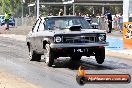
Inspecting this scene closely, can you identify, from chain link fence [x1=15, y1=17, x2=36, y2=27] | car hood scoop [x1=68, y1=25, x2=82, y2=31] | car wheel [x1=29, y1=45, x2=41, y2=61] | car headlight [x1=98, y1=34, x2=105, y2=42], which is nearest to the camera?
car headlight [x1=98, y1=34, x2=105, y2=42]

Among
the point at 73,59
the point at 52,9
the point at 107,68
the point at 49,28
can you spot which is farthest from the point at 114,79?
the point at 52,9

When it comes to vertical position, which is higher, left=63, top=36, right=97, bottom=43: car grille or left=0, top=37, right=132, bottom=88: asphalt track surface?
left=63, top=36, right=97, bottom=43: car grille

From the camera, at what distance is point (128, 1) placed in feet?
94.0

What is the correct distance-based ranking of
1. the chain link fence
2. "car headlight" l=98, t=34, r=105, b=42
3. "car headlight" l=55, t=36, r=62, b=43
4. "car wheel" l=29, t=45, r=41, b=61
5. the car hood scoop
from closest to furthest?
"car headlight" l=55, t=36, r=62, b=43, "car headlight" l=98, t=34, r=105, b=42, the car hood scoop, "car wheel" l=29, t=45, r=41, b=61, the chain link fence

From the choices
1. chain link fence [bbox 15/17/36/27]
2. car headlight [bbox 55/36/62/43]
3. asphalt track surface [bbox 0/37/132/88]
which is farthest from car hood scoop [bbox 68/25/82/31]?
chain link fence [bbox 15/17/36/27]

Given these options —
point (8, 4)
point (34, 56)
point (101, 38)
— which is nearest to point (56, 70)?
point (101, 38)

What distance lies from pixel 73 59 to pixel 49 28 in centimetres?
193

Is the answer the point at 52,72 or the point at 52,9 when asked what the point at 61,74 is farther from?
the point at 52,9

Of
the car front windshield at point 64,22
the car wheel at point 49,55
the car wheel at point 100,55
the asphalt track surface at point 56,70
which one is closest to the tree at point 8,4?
the asphalt track surface at point 56,70

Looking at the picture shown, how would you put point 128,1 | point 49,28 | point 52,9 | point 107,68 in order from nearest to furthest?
point 107,68 → point 49,28 → point 128,1 → point 52,9

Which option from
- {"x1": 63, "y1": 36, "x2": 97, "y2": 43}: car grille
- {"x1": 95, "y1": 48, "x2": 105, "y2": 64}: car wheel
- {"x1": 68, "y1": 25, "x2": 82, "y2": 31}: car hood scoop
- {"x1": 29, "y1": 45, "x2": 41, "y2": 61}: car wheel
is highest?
{"x1": 68, "y1": 25, "x2": 82, "y2": 31}: car hood scoop

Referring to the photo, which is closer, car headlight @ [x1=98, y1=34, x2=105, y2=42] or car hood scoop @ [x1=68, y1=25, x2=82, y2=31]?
car headlight @ [x1=98, y1=34, x2=105, y2=42]

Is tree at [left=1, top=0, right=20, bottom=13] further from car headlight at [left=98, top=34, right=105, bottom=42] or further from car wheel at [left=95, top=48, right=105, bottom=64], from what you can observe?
car headlight at [left=98, top=34, right=105, bottom=42]

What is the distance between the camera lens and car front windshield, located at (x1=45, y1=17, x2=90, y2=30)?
47.7ft
